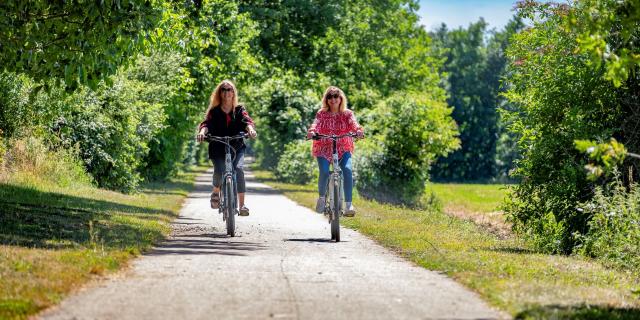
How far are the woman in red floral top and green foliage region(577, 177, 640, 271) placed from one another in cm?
329

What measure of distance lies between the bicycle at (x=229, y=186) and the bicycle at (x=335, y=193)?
4.02ft

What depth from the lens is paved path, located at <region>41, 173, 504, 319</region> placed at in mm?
7398

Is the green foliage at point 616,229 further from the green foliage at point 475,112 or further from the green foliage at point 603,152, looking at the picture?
the green foliage at point 475,112

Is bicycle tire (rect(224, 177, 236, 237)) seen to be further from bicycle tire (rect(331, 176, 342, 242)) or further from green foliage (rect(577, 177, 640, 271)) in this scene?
green foliage (rect(577, 177, 640, 271))

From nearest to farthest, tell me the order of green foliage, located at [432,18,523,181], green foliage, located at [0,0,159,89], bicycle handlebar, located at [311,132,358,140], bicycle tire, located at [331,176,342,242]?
1. bicycle tire, located at [331,176,342,242]
2. bicycle handlebar, located at [311,132,358,140]
3. green foliage, located at [0,0,159,89]
4. green foliage, located at [432,18,523,181]

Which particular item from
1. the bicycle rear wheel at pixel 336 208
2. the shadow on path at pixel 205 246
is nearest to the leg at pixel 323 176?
the bicycle rear wheel at pixel 336 208

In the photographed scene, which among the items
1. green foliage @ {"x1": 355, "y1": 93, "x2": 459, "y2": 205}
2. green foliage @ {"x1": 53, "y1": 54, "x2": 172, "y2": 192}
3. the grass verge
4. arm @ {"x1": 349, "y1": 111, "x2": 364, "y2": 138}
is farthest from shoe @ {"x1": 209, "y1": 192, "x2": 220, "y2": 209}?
green foliage @ {"x1": 355, "y1": 93, "x2": 459, "y2": 205}

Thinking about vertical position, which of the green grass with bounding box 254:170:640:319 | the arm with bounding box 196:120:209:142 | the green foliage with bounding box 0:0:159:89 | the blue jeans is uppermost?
the green foliage with bounding box 0:0:159:89

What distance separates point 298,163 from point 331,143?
27140mm

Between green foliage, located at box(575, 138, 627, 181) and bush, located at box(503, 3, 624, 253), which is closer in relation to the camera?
green foliage, located at box(575, 138, 627, 181)

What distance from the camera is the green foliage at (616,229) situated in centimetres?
1343

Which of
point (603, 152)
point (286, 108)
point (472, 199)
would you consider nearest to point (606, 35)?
point (603, 152)

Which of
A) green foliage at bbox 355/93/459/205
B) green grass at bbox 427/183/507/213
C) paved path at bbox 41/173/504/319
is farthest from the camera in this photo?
green grass at bbox 427/183/507/213

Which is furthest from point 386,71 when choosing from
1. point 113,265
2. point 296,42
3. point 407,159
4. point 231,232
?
point 113,265
